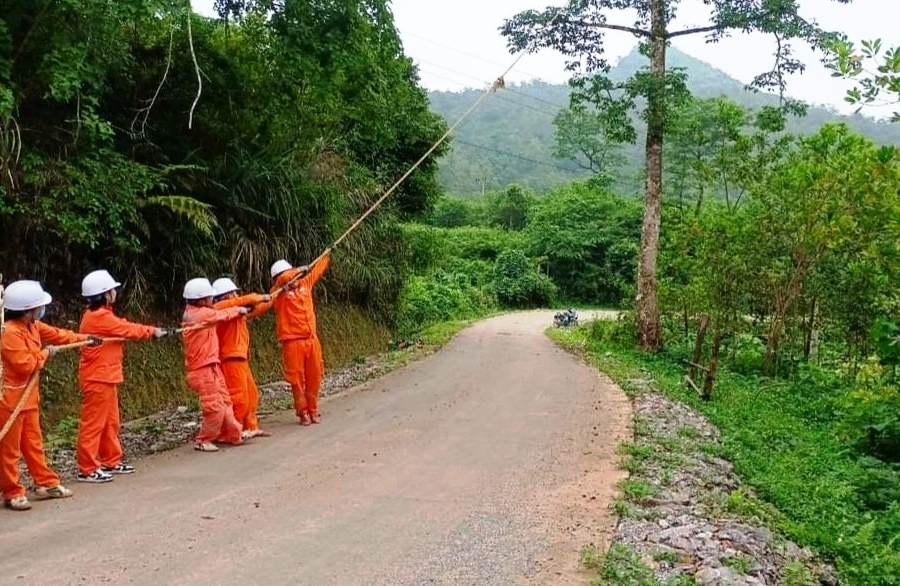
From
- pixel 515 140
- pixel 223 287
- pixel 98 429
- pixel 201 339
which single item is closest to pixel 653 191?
pixel 223 287

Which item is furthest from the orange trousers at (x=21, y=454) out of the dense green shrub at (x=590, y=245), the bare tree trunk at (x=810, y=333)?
the dense green shrub at (x=590, y=245)

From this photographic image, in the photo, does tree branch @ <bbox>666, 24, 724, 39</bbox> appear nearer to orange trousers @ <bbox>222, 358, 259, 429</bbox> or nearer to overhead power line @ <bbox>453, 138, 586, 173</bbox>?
orange trousers @ <bbox>222, 358, 259, 429</bbox>

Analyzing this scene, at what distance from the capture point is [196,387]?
7941mm

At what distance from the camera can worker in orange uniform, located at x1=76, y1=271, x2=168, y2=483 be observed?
689 cm

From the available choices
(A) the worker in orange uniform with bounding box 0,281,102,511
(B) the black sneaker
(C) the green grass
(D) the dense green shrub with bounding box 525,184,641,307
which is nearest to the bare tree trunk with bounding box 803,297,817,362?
(C) the green grass

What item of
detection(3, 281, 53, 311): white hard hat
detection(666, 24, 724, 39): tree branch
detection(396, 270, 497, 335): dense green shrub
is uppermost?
detection(666, 24, 724, 39): tree branch

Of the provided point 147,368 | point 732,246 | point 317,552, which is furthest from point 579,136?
point 317,552

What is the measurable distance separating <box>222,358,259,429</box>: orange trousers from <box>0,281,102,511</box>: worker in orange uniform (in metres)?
2.25

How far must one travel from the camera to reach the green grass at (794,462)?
655 cm

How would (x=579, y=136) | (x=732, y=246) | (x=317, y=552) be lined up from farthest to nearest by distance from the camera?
(x=579, y=136) < (x=732, y=246) < (x=317, y=552)

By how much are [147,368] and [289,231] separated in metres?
3.51

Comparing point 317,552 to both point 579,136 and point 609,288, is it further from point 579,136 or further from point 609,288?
point 579,136

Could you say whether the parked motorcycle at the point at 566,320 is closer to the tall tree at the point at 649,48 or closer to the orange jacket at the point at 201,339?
the tall tree at the point at 649,48

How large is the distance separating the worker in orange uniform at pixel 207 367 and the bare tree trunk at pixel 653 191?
10475 millimetres
